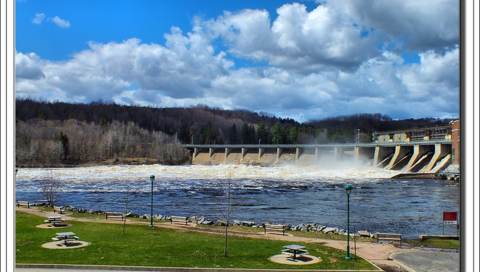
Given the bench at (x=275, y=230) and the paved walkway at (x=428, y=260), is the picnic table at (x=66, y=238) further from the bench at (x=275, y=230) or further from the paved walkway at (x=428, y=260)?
the paved walkway at (x=428, y=260)

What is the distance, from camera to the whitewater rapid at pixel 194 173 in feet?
55.5

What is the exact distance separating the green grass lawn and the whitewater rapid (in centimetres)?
672

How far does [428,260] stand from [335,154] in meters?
14.2

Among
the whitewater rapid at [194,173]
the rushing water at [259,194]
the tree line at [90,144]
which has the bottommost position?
the rushing water at [259,194]

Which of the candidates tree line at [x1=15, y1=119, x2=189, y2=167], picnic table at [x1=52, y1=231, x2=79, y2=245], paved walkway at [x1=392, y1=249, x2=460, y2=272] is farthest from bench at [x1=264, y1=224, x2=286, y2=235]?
tree line at [x1=15, y1=119, x2=189, y2=167]

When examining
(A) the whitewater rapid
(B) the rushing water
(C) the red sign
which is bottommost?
(B) the rushing water

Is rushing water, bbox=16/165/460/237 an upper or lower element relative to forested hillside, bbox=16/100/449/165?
lower

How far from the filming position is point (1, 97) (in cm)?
263

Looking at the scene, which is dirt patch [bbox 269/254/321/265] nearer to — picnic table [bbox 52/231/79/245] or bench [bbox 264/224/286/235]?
bench [bbox 264/224/286/235]

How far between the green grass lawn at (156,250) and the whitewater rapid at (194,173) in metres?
6.72

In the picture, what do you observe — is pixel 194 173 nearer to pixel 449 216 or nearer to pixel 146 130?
pixel 146 130

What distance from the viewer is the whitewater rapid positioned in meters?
16.9

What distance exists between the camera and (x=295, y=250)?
21.9 feet

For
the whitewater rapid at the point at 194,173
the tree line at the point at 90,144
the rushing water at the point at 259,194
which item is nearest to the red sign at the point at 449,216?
the rushing water at the point at 259,194
